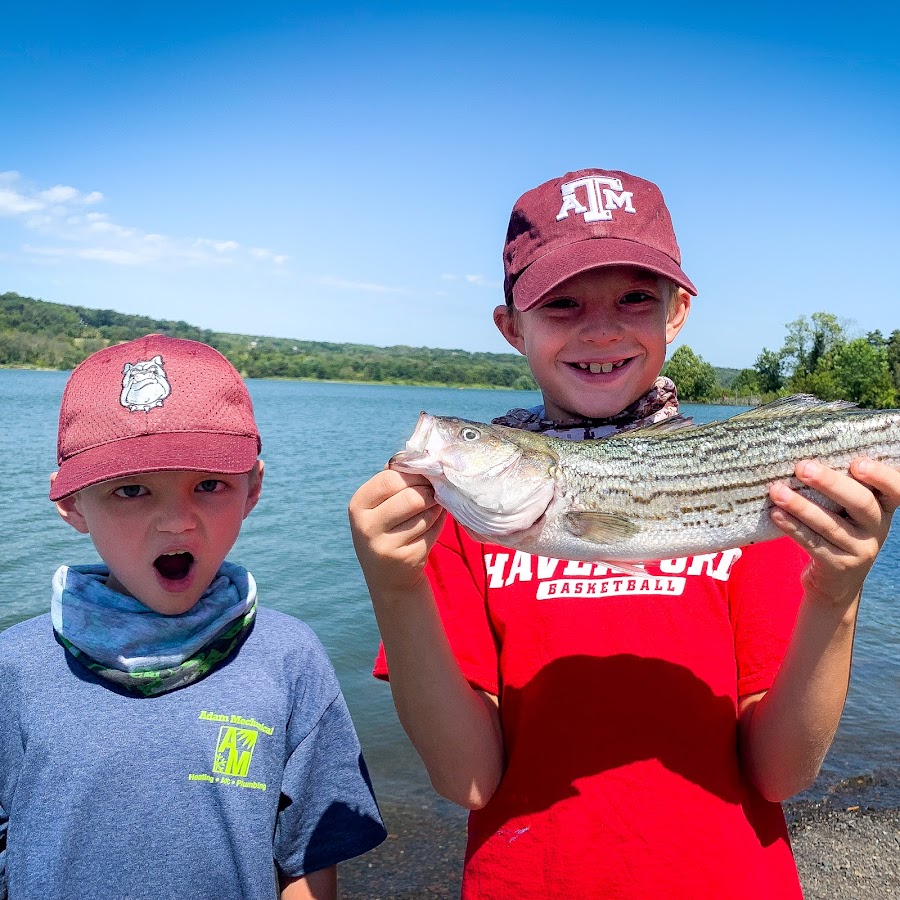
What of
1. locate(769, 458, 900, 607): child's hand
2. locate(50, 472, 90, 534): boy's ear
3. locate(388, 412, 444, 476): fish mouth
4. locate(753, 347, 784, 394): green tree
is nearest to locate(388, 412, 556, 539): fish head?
locate(388, 412, 444, 476): fish mouth

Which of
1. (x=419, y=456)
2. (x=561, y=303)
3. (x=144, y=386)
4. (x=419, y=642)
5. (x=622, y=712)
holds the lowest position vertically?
(x=622, y=712)

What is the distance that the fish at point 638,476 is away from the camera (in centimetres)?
257

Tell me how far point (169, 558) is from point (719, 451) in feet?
6.97

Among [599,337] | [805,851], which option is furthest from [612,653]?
[805,851]

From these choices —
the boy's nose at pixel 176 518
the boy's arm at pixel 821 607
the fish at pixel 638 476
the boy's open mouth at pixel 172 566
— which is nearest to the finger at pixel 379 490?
the fish at pixel 638 476

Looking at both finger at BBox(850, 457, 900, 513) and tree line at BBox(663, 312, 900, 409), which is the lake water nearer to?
finger at BBox(850, 457, 900, 513)

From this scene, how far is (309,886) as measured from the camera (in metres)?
2.75

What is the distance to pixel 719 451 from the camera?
9.05 ft

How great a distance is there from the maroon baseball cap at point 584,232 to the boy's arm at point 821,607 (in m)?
0.99

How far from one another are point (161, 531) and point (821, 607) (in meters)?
2.31

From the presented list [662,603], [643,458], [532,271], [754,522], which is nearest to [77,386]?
[532,271]

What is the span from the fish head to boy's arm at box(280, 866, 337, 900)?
1488 mm

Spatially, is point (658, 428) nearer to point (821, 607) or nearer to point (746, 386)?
point (821, 607)

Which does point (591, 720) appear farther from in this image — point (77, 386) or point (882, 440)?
point (77, 386)
